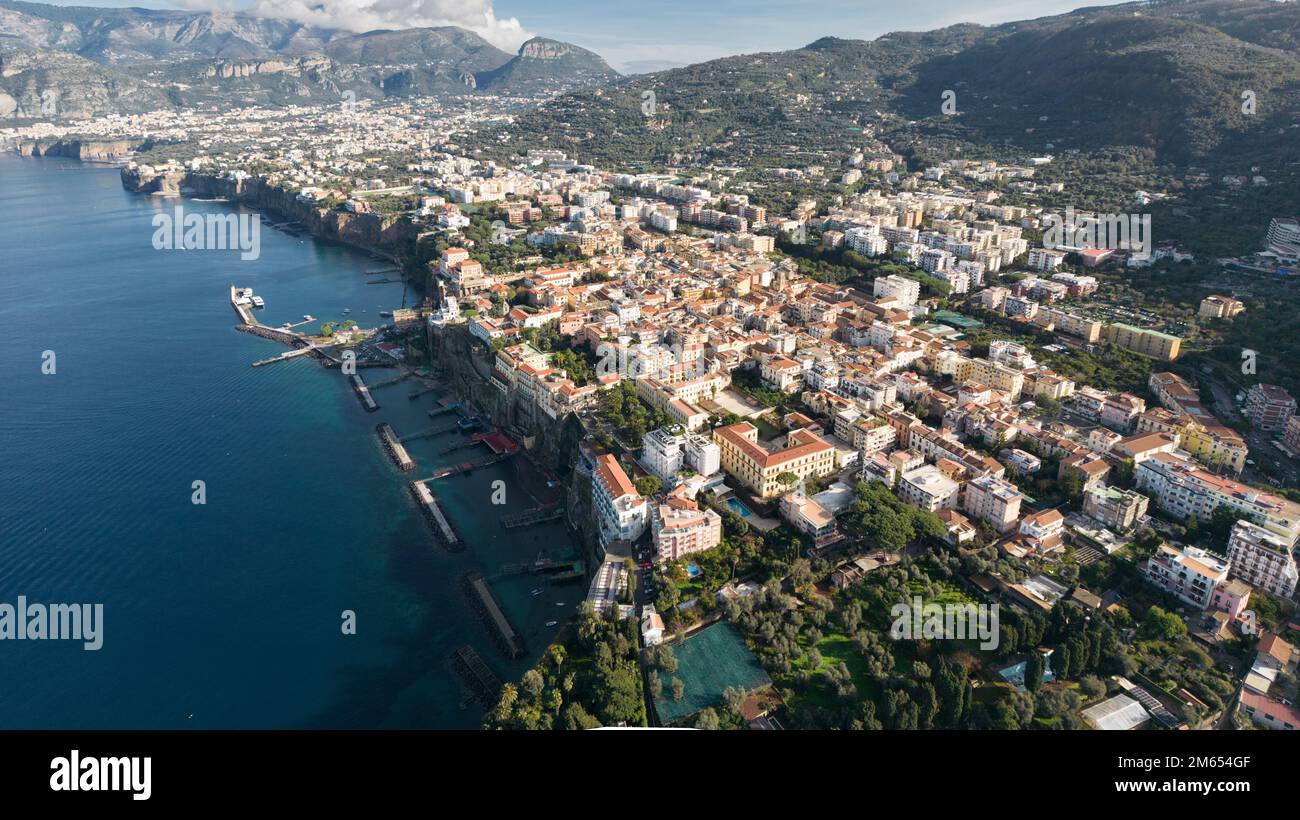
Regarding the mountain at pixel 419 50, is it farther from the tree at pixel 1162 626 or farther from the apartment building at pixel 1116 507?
the tree at pixel 1162 626

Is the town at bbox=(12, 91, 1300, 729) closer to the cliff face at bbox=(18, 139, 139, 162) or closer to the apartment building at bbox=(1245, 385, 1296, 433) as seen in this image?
the apartment building at bbox=(1245, 385, 1296, 433)

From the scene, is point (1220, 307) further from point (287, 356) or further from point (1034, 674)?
point (287, 356)

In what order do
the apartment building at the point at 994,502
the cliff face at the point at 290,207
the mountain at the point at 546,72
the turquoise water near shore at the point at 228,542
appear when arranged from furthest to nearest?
the mountain at the point at 546,72
the cliff face at the point at 290,207
the apartment building at the point at 994,502
the turquoise water near shore at the point at 228,542

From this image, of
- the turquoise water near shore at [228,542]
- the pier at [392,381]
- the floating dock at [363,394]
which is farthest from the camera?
the pier at [392,381]

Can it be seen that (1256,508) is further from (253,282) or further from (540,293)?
(253,282)

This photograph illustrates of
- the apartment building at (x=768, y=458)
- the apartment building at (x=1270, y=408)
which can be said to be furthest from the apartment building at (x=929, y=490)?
the apartment building at (x=1270, y=408)

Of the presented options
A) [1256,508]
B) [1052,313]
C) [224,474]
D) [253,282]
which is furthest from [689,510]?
[253,282]
